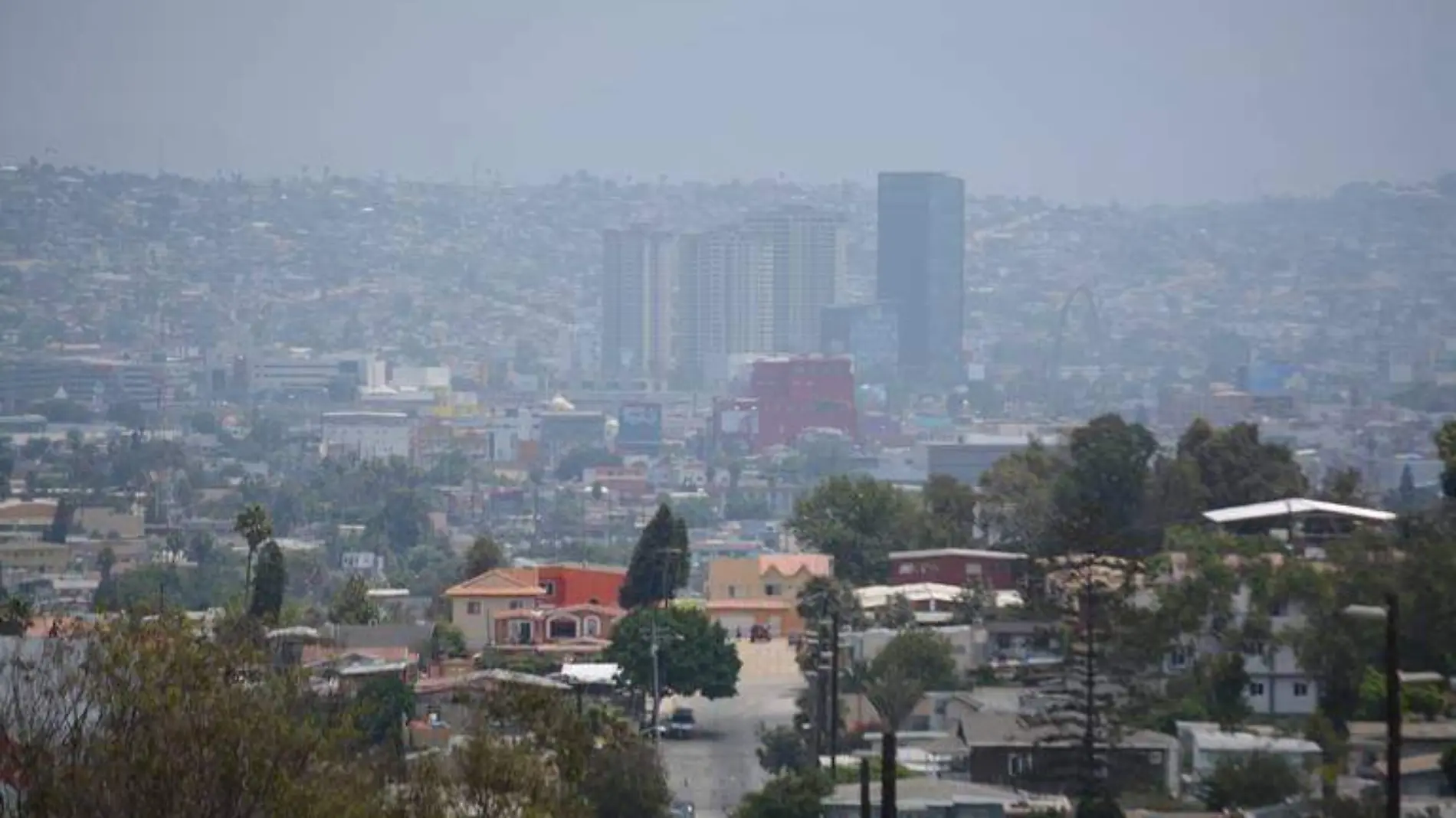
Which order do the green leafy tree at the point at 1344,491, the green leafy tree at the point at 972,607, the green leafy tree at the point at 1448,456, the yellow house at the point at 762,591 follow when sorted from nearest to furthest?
the green leafy tree at the point at 1448,456
the green leafy tree at the point at 972,607
the yellow house at the point at 762,591
the green leafy tree at the point at 1344,491

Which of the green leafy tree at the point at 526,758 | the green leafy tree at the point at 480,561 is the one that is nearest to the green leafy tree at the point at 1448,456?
the green leafy tree at the point at 480,561

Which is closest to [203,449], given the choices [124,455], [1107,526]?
[124,455]

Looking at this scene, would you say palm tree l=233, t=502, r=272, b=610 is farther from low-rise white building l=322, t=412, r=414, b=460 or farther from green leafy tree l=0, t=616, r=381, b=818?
low-rise white building l=322, t=412, r=414, b=460

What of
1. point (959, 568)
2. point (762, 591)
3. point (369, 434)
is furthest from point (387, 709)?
point (369, 434)

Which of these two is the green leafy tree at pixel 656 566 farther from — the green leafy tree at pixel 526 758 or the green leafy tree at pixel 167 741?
the green leafy tree at pixel 167 741

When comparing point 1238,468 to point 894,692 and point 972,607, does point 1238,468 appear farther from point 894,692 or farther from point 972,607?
point 894,692

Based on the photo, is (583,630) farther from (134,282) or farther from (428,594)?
(134,282)
